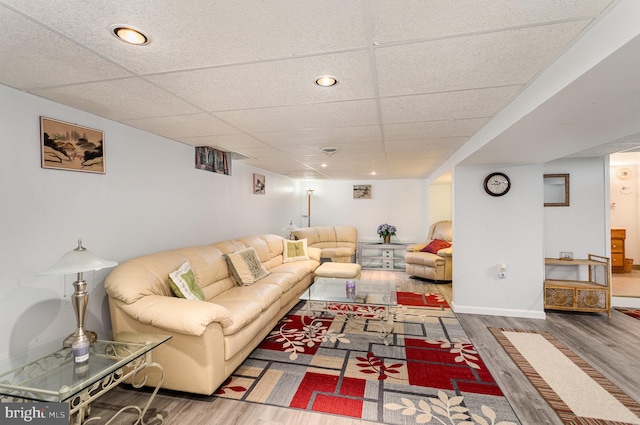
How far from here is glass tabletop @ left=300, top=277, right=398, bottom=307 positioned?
3.34 meters

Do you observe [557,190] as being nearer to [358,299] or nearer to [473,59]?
[358,299]

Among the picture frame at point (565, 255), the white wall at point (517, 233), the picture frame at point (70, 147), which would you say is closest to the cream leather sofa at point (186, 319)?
the picture frame at point (70, 147)

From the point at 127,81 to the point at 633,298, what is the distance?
6.45 metres

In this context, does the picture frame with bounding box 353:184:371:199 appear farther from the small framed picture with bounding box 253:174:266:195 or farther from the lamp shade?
the lamp shade

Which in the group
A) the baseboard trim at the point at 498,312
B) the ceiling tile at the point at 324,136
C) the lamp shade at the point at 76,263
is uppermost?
the ceiling tile at the point at 324,136

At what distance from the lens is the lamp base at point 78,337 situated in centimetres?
182

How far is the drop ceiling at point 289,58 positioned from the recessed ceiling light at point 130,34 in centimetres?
3

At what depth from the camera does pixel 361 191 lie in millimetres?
7281

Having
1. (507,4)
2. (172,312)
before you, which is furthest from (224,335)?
(507,4)

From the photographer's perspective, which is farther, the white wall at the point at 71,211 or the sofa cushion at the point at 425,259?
the sofa cushion at the point at 425,259

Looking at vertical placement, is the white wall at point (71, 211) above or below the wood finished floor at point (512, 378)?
above

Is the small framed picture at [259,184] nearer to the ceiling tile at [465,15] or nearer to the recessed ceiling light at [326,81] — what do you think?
the recessed ceiling light at [326,81]

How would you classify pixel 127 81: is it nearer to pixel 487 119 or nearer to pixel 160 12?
pixel 160 12

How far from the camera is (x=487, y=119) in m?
2.48
